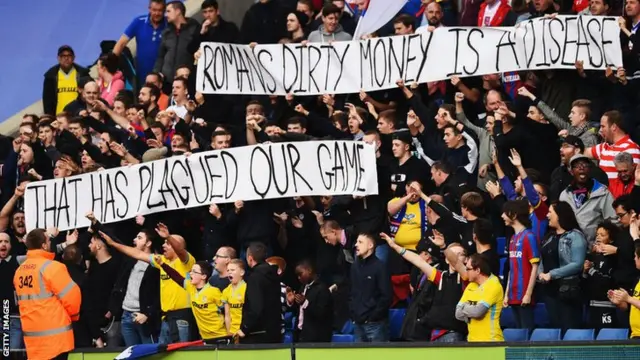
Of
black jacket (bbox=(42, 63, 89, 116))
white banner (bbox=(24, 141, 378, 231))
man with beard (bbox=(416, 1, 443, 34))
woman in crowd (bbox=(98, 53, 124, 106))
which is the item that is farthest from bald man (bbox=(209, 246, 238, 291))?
black jacket (bbox=(42, 63, 89, 116))

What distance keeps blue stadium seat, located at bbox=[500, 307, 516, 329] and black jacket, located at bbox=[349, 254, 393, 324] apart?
1127 millimetres

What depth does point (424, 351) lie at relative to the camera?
46.6ft

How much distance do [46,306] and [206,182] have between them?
2497 millimetres

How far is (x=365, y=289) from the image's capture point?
54.1 feet

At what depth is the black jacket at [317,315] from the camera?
54.1 feet

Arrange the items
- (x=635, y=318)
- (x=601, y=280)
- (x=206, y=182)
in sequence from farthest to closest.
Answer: (x=206, y=182) → (x=601, y=280) → (x=635, y=318)

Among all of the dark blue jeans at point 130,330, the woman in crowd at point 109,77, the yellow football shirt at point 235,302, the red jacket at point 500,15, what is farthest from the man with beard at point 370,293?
the woman in crowd at point 109,77

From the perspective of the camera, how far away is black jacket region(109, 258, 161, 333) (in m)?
17.7

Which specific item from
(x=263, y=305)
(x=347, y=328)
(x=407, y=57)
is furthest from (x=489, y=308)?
(x=407, y=57)

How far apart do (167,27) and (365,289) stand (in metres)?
7.07

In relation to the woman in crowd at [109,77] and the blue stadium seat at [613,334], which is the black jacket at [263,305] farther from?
the woman in crowd at [109,77]

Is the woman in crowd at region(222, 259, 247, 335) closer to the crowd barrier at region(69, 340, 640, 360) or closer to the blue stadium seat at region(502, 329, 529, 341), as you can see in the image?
the crowd barrier at region(69, 340, 640, 360)

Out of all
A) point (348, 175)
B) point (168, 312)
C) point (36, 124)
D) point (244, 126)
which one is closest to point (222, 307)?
point (168, 312)

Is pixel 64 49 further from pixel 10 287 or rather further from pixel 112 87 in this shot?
pixel 10 287
